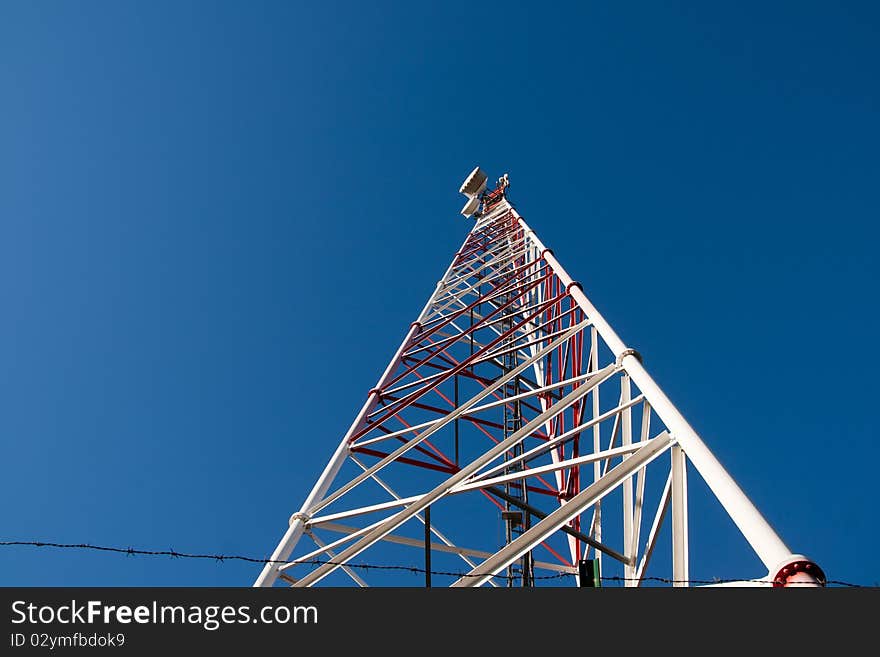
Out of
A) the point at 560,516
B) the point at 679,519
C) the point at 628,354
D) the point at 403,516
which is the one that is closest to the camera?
the point at 679,519

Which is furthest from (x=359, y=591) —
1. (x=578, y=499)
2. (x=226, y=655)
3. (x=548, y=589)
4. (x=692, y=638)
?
(x=578, y=499)

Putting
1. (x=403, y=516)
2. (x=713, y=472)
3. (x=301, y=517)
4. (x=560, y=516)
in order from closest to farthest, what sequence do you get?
(x=713, y=472) < (x=560, y=516) < (x=403, y=516) < (x=301, y=517)

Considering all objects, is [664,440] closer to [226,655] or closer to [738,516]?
[738,516]

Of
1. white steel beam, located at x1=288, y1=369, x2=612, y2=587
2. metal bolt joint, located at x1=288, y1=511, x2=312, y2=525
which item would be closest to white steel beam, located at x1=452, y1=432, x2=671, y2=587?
white steel beam, located at x1=288, y1=369, x2=612, y2=587

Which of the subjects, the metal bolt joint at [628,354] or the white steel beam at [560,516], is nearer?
the white steel beam at [560,516]

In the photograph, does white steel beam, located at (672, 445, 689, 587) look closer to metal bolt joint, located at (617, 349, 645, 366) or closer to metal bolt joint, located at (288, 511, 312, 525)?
metal bolt joint, located at (617, 349, 645, 366)

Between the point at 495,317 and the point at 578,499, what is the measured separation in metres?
Answer: 5.95

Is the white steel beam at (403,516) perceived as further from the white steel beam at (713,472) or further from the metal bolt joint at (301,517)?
the metal bolt joint at (301,517)

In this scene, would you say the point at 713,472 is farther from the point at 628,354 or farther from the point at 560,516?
the point at 628,354

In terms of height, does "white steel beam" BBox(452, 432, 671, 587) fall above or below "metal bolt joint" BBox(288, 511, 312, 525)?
below

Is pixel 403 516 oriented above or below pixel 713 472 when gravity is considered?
above

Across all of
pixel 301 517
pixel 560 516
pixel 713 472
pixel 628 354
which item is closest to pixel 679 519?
pixel 713 472

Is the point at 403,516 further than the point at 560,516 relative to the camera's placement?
Yes

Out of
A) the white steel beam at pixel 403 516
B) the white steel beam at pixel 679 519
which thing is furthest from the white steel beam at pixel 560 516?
the white steel beam at pixel 403 516
